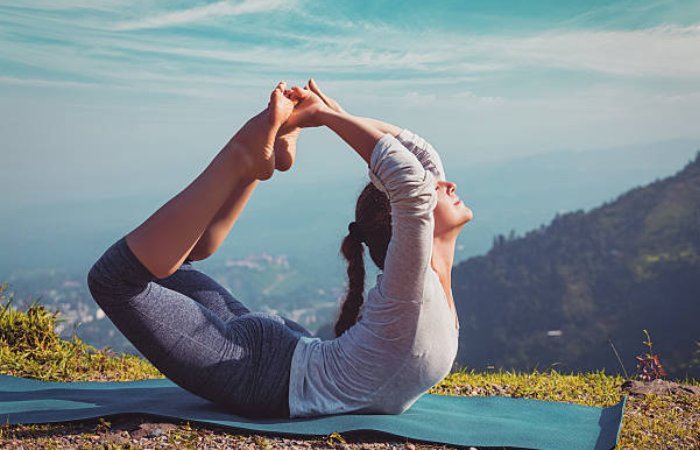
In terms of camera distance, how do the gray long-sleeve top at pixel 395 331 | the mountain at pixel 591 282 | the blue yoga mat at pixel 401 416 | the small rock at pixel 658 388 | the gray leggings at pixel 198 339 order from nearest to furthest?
the gray long-sleeve top at pixel 395 331, the gray leggings at pixel 198 339, the blue yoga mat at pixel 401 416, the small rock at pixel 658 388, the mountain at pixel 591 282

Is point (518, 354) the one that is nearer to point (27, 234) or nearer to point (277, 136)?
point (277, 136)

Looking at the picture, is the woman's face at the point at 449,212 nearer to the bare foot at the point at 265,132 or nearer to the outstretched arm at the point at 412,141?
the outstretched arm at the point at 412,141

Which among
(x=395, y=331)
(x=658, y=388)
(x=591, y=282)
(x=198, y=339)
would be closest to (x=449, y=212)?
(x=395, y=331)

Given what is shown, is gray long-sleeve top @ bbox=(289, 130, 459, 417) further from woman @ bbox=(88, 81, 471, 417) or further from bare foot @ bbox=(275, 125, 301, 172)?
bare foot @ bbox=(275, 125, 301, 172)

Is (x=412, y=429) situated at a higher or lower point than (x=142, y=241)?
lower

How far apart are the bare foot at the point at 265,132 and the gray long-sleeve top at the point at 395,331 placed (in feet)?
1.52

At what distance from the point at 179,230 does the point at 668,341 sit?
34973 mm

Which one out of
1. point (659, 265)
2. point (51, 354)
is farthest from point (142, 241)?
point (659, 265)

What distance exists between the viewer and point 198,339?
3.42 m

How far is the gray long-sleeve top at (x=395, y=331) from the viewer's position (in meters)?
3.09

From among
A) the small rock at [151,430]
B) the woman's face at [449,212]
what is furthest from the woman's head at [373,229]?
the small rock at [151,430]

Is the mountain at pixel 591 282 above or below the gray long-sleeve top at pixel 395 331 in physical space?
below

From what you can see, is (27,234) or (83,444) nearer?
(83,444)

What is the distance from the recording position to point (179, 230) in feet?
10.3
